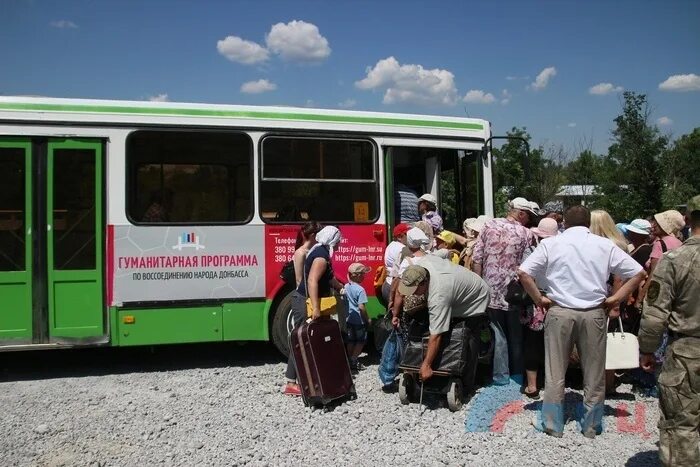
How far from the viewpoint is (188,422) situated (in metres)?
4.74

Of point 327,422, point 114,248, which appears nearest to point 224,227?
point 114,248

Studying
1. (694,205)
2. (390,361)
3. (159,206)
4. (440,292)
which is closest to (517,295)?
(440,292)

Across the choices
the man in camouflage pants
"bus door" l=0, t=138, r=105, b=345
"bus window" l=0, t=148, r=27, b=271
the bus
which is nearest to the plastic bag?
the bus

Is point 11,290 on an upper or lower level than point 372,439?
upper

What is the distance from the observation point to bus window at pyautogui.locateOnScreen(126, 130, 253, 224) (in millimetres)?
5984

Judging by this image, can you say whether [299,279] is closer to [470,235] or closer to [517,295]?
[517,295]

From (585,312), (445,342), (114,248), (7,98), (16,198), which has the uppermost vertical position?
(7,98)

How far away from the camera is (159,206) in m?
6.03

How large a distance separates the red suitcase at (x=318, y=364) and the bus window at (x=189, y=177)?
173 centimetres

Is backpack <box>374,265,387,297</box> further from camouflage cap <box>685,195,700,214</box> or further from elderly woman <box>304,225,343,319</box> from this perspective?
camouflage cap <box>685,195,700,214</box>

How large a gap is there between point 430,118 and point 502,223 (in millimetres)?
1912

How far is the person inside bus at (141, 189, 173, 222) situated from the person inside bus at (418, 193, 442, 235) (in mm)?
2879

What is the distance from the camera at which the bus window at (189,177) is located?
598 centimetres

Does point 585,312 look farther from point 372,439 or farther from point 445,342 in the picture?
point 372,439
